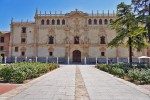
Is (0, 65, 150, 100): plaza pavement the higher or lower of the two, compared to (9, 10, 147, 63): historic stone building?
lower

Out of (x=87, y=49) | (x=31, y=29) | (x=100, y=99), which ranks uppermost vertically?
(x=31, y=29)

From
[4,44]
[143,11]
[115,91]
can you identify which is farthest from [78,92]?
[4,44]

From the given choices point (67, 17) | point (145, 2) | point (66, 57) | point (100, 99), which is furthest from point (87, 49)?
point (100, 99)

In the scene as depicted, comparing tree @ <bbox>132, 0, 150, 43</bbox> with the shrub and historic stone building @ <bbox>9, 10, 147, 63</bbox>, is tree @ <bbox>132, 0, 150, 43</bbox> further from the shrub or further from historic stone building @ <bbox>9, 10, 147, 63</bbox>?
historic stone building @ <bbox>9, 10, 147, 63</bbox>

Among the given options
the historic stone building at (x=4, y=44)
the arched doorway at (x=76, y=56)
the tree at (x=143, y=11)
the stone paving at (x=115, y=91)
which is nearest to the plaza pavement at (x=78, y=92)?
the stone paving at (x=115, y=91)

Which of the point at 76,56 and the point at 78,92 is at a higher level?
the point at 76,56

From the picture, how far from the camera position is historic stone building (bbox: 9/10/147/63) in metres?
65.4

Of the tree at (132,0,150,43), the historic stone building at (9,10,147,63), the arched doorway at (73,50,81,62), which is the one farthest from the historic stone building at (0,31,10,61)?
the tree at (132,0,150,43)

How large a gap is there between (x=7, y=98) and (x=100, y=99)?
12.0ft

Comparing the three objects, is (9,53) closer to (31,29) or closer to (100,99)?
(31,29)

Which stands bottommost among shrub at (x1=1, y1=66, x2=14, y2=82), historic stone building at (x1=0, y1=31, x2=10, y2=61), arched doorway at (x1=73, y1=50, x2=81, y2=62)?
shrub at (x1=1, y1=66, x2=14, y2=82)

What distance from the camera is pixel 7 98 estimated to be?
9.95 meters

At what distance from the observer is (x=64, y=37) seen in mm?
66125

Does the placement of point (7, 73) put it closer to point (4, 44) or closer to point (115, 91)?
point (115, 91)
